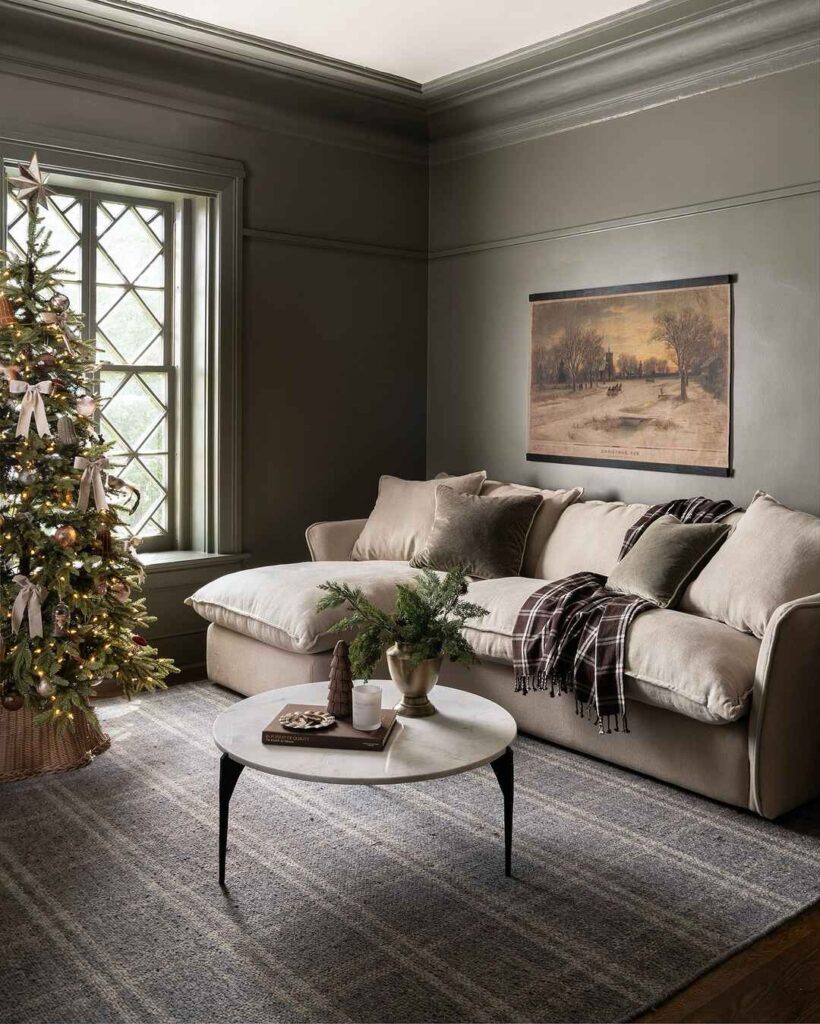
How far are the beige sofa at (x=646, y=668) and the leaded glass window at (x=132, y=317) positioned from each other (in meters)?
0.81

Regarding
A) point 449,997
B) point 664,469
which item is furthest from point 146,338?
Answer: point 449,997

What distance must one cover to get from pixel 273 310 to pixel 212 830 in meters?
2.96

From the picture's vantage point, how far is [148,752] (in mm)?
3773

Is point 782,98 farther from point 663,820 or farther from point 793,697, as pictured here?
point 663,820

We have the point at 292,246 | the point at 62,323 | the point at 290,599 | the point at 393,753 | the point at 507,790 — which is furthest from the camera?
the point at 292,246

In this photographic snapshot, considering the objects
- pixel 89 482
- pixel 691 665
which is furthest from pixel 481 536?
pixel 89 482

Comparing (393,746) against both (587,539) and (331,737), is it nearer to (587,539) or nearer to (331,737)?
(331,737)

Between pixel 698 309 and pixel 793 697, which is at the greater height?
pixel 698 309

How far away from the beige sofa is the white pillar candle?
3.07ft

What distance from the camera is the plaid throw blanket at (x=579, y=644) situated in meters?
3.42

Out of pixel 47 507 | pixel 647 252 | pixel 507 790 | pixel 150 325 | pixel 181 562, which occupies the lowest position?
pixel 507 790

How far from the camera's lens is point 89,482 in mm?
3535

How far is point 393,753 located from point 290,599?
1.55 metres

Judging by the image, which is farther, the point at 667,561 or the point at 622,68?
the point at 622,68
